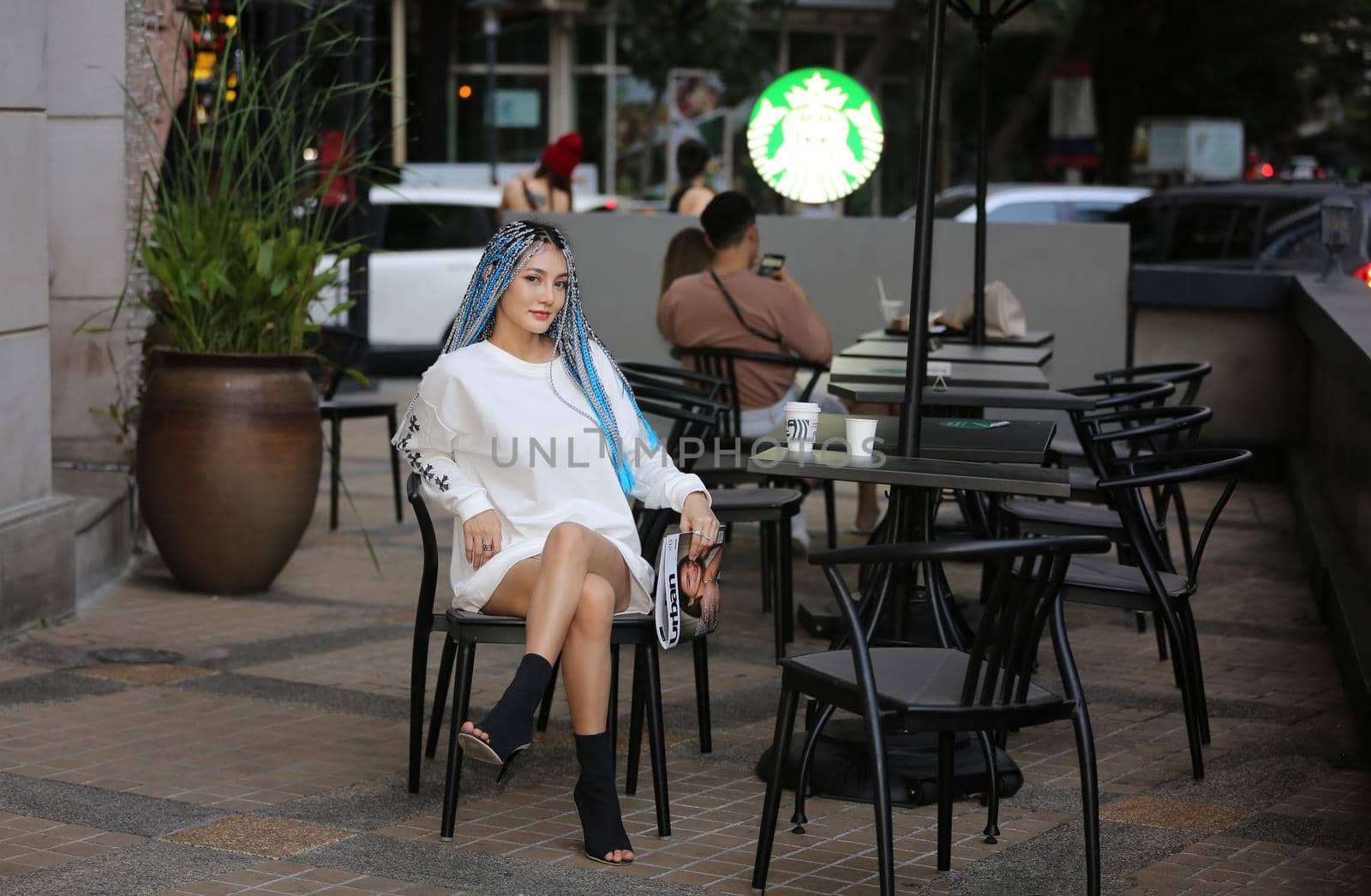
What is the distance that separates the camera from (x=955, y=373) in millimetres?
6789

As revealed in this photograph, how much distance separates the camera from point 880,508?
376 inches

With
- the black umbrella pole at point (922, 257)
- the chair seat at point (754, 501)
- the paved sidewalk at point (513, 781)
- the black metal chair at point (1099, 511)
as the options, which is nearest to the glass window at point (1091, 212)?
the paved sidewalk at point (513, 781)

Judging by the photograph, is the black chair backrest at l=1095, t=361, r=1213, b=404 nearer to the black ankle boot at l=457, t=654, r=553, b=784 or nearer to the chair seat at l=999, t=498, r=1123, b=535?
the chair seat at l=999, t=498, r=1123, b=535

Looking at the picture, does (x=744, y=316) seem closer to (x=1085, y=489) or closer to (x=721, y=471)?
(x=721, y=471)

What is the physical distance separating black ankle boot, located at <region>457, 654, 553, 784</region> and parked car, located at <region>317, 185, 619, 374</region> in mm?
11900

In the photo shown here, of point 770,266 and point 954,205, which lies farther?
point 954,205

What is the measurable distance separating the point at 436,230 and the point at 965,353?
9.52m

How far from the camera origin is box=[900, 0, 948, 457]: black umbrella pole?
480 centimetres

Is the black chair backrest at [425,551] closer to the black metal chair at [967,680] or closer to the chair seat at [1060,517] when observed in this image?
the black metal chair at [967,680]

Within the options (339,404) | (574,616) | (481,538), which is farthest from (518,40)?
(574,616)

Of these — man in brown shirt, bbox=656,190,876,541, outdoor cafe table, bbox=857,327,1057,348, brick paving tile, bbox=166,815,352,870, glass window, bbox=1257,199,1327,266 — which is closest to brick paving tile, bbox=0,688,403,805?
brick paving tile, bbox=166,815,352,870

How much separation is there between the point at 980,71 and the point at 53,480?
4256 millimetres

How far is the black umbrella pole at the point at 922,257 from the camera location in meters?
Result: 4.80

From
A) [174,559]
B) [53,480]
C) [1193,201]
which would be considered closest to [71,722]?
[174,559]
